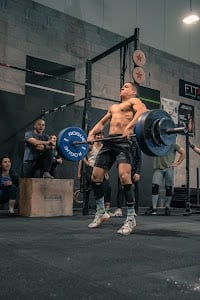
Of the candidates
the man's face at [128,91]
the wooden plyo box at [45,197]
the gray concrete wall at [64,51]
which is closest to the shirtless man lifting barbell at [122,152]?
the man's face at [128,91]

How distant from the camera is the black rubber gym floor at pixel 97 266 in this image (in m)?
1.21

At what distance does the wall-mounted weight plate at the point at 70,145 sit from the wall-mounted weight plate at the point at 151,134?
815 millimetres

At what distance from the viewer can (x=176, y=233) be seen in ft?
9.37

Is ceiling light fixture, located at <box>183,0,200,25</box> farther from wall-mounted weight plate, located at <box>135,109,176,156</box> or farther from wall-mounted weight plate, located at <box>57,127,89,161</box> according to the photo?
wall-mounted weight plate, located at <box>135,109,176,156</box>

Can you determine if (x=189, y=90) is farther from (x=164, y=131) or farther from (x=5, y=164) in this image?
(x=164, y=131)

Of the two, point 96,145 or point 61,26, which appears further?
point 61,26

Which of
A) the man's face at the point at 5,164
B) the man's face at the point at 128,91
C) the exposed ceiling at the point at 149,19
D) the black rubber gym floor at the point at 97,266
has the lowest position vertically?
the black rubber gym floor at the point at 97,266

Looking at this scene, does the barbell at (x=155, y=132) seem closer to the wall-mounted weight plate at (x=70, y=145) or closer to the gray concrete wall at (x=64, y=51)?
the wall-mounted weight plate at (x=70, y=145)

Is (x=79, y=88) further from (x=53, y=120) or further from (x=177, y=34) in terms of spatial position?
(x=177, y=34)

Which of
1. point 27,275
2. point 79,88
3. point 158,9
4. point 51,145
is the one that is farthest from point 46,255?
point 158,9

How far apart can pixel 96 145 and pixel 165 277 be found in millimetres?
3094

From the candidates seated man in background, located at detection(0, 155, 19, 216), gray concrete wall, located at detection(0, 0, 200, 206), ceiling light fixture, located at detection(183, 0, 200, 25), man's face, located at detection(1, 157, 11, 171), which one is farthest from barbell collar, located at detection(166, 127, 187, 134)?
ceiling light fixture, located at detection(183, 0, 200, 25)

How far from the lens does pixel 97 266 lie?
5.17 ft

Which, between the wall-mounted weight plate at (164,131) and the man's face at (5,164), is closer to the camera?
the wall-mounted weight plate at (164,131)
